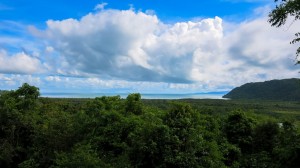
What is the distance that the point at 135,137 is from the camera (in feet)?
113

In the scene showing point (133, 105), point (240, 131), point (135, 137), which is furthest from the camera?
point (240, 131)

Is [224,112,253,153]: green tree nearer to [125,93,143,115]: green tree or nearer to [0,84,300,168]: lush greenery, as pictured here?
[0,84,300,168]: lush greenery

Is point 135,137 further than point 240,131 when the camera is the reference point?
No

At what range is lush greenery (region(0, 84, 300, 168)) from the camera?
32.9 meters

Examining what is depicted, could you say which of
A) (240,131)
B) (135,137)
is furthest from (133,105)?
(240,131)

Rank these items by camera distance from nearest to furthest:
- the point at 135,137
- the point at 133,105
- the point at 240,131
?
the point at 135,137, the point at 133,105, the point at 240,131

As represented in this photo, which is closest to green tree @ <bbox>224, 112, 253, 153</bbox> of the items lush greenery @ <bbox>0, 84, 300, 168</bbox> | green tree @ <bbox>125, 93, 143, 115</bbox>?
lush greenery @ <bbox>0, 84, 300, 168</bbox>

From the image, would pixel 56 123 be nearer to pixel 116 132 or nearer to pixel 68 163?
pixel 116 132

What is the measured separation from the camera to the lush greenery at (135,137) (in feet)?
108

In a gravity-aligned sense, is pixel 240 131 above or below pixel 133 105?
below

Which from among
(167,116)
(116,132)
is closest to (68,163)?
(116,132)

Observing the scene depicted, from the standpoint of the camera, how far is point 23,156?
42000 mm

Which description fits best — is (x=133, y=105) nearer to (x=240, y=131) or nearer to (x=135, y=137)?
(x=135, y=137)

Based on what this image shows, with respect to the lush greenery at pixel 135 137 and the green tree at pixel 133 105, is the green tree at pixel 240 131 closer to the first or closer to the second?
the lush greenery at pixel 135 137
